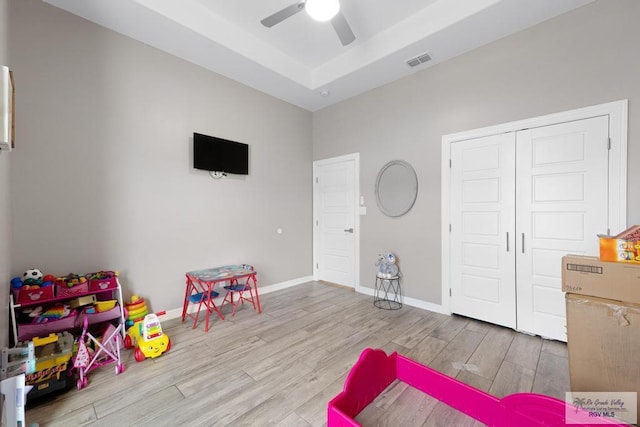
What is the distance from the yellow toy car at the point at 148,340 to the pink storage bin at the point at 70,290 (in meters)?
0.53

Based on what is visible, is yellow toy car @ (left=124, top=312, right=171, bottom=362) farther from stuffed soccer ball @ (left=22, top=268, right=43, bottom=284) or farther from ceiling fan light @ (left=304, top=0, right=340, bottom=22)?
ceiling fan light @ (left=304, top=0, right=340, bottom=22)

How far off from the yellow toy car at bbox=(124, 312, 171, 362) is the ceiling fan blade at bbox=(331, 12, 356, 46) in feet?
10.2

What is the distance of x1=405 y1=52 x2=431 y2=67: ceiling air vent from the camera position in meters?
3.01

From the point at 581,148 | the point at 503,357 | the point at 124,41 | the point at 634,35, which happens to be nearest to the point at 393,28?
the point at 634,35

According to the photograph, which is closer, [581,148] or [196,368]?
[196,368]

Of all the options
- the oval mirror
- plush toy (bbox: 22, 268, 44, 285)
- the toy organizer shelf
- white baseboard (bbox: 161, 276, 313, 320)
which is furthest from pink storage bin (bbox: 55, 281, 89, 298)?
the oval mirror

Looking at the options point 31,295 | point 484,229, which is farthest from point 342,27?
point 31,295

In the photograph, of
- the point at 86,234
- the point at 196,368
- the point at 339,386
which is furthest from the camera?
the point at 86,234

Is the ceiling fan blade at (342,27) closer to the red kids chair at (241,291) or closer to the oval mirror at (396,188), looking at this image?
the oval mirror at (396,188)

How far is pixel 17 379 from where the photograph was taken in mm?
1252

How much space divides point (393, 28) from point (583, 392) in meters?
3.59

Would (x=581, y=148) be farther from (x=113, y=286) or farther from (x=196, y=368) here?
(x=113, y=286)

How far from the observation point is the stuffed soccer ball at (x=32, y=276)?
2.03 m

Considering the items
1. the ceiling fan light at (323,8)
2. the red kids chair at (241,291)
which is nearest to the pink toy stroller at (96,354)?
the red kids chair at (241,291)
